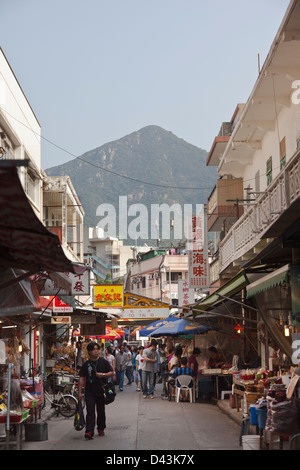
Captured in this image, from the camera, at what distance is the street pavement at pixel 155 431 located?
12547 mm

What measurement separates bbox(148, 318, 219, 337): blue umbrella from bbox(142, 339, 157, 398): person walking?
2.14 feet

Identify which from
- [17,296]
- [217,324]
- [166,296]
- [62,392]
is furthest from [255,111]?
[166,296]

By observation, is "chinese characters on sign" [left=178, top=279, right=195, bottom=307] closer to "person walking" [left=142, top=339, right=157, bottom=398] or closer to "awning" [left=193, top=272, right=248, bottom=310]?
"person walking" [left=142, top=339, right=157, bottom=398]

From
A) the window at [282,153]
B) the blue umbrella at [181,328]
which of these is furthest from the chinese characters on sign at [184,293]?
the window at [282,153]

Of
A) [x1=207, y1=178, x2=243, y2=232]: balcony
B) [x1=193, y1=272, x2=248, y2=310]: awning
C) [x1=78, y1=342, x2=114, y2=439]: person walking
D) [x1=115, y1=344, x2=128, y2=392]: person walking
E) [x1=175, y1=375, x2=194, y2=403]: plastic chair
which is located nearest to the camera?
[x1=78, y1=342, x2=114, y2=439]: person walking

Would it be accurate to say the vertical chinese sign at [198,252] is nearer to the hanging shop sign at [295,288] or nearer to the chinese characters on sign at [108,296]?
the chinese characters on sign at [108,296]

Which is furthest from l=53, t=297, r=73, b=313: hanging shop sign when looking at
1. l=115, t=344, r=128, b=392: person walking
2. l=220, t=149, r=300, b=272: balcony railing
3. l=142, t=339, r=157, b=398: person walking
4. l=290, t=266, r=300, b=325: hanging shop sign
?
l=290, t=266, r=300, b=325: hanging shop sign

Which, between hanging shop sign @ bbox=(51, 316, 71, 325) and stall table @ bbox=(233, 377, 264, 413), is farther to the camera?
hanging shop sign @ bbox=(51, 316, 71, 325)

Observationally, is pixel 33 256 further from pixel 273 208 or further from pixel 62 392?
pixel 62 392

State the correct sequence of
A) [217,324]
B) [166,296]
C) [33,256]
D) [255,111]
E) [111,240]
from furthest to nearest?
[111,240]
[166,296]
[217,324]
[255,111]
[33,256]

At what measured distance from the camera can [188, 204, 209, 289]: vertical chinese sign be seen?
100 feet

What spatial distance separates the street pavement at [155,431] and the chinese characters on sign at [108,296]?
17.0m
